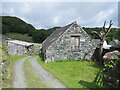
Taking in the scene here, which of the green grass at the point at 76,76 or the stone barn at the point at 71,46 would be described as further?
the stone barn at the point at 71,46

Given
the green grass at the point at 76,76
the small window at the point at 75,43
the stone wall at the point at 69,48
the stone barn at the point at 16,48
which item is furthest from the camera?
the stone barn at the point at 16,48

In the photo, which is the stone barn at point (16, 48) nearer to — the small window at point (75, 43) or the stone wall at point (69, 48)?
the stone wall at point (69, 48)

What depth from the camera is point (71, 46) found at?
16.1 metres

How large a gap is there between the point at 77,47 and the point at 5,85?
11506mm

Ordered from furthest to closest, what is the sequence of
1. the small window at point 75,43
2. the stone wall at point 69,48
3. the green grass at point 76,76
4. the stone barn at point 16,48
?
the stone barn at point 16,48 < the small window at point 75,43 < the stone wall at point 69,48 < the green grass at point 76,76

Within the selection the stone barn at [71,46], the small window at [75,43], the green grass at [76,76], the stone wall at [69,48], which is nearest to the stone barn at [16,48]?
the stone barn at [71,46]

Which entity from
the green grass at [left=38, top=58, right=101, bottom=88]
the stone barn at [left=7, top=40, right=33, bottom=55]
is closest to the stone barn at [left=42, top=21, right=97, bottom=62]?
the green grass at [left=38, top=58, right=101, bottom=88]

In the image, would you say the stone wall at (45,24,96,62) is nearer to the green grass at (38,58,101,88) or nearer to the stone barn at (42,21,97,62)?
the stone barn at (42,21,97,62)

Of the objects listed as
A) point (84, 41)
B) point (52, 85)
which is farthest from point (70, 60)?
point (52, 85)

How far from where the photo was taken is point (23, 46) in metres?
25.2

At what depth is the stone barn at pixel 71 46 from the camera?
50.2 ft

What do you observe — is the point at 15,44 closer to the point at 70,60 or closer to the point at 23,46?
the point at 23,46

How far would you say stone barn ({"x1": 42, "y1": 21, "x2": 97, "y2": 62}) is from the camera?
15.3 m

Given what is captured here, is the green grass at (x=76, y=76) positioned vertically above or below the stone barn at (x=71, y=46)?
below
